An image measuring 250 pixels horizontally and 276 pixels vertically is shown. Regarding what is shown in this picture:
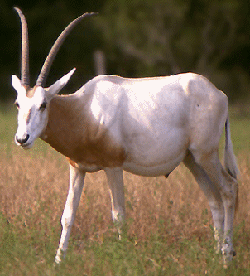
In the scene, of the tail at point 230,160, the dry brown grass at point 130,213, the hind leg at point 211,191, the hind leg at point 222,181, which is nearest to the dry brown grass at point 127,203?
the dry brown grass at point 130,213

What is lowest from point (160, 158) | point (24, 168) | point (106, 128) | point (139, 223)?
point (24, 168)

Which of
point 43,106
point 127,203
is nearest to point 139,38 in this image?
point 127,203

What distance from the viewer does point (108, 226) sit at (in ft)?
17.7

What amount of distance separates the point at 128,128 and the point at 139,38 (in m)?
25.6

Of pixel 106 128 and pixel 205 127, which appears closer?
pixel 106 128

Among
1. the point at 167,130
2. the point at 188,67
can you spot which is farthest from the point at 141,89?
the point at 188,67

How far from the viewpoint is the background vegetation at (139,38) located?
1154 inches

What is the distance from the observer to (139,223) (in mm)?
6488

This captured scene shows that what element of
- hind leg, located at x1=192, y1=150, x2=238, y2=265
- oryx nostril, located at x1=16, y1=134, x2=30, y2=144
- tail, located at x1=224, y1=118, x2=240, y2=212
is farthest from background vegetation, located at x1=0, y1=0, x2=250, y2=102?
oryx nostril, located at x1=16, y1=134, x2=30, y2=144

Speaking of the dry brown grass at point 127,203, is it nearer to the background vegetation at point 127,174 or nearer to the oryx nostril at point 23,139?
the background vegetation at point 127,174

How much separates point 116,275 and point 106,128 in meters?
1.41

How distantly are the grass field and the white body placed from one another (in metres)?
0.27

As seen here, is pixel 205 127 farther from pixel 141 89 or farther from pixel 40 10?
pixel 40 10

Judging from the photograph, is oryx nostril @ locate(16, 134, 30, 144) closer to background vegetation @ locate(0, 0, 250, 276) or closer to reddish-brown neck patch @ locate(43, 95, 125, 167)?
reddish-brown neck patch @ locate(43, 95, 125, 167)
